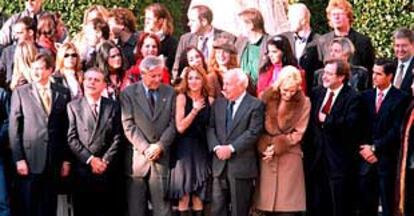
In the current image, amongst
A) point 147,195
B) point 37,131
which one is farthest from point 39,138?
point 147,195

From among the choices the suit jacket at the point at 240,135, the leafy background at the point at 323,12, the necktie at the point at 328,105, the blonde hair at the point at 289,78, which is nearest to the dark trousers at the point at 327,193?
the necktie at the point at 328,105

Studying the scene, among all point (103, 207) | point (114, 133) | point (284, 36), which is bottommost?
point (103, 207)

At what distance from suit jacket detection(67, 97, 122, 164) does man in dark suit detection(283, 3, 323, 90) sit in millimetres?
2096

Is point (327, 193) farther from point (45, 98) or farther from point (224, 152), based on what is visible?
point (45, 98)

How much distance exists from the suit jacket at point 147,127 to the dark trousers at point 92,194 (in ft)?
0.89

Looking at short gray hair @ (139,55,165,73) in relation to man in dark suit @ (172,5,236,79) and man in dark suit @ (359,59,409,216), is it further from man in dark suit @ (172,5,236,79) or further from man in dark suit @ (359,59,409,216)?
man in dark suit @ (359,59,409,216)

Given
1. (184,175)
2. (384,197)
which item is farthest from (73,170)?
(384,197)

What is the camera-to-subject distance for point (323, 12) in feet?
55.2

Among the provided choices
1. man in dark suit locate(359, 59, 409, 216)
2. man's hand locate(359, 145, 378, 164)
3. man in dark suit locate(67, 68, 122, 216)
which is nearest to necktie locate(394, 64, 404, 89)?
man in dark suit locate(359, 59, 409, 216)

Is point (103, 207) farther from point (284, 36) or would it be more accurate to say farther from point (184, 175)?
point (284, 36)

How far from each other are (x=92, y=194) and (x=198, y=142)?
42.3 inches

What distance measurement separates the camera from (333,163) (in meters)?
10.8

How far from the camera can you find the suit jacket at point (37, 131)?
10641 mm

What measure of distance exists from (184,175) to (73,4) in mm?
5905
